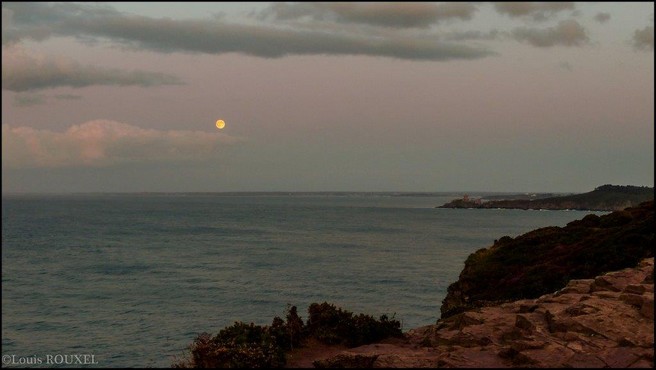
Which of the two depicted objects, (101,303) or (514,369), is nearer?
(514,369)

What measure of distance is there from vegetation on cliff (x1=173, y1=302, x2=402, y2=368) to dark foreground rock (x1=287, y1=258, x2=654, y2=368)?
0.99 meters

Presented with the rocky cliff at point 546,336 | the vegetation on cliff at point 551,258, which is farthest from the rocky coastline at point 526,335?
the vegetation on cliff at point 551,258

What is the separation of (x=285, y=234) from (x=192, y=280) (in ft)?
220

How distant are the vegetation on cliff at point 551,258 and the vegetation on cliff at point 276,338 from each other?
8.16 m

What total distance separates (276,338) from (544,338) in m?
10.3

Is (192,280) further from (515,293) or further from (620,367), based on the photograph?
(620,367)

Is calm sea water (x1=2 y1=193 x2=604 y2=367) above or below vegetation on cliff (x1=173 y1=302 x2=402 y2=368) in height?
below

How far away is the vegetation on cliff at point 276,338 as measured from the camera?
736 inches

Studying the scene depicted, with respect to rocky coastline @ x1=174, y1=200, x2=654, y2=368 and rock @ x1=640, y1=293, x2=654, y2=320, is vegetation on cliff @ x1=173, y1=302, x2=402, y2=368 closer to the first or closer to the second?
rocky coastline @ x1=174, y1=200, x2=654, y2=368

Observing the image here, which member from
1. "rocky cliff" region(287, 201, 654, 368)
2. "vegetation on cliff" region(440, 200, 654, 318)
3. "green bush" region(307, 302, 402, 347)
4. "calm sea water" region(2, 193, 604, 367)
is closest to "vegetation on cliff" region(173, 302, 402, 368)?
"green bush" region(307, 302, 402, 347)

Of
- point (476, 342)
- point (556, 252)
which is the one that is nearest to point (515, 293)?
point (556, 252)

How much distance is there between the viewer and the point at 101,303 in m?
57.2

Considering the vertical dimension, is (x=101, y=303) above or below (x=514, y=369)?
below

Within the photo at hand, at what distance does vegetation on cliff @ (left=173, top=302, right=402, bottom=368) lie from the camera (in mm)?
18688
